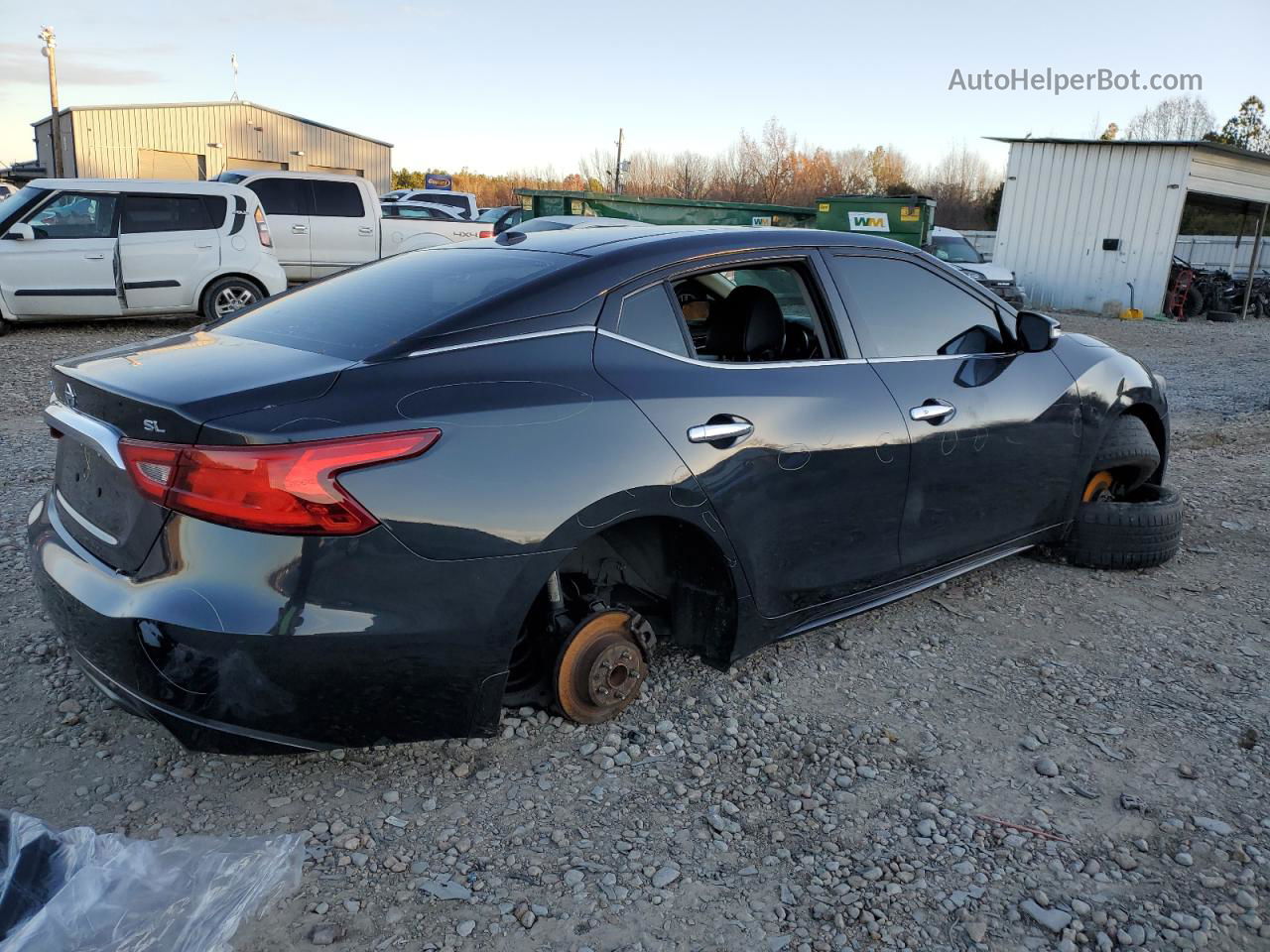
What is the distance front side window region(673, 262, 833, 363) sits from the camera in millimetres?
3324

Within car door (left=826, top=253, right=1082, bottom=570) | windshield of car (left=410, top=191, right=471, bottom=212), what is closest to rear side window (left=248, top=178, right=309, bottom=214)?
windshield of car (left=410, top=191, right=471, bottom=212)

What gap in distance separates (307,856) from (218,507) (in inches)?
35.1

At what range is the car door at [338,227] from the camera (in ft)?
45.3

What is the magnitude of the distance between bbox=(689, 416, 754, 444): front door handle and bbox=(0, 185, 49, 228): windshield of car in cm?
1028

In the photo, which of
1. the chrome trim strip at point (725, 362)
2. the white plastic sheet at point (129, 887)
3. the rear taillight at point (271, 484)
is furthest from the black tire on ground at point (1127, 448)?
the white plastic sheet at point (129, 887)

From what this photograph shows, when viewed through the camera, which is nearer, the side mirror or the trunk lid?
the trunk lid

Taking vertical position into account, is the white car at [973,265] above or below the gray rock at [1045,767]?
above

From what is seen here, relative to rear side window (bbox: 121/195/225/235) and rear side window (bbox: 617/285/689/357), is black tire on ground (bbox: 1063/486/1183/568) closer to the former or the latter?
rear side window (bbox: 617/285/689/357)

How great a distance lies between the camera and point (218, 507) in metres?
2.20

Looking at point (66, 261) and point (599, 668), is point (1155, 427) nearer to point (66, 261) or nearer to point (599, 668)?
point (599, 668)

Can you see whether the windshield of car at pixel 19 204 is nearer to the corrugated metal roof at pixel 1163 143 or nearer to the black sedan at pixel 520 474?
the black sedan at pixel 520 474

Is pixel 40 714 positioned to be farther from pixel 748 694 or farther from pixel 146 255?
pixel 146 255

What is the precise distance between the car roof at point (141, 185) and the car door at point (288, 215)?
2.18 meters

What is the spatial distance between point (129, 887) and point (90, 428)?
1.12 m
